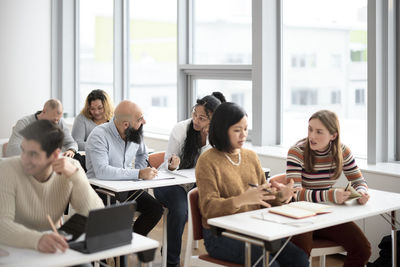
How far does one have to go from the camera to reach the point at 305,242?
329cm

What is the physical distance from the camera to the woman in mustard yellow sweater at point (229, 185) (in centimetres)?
302

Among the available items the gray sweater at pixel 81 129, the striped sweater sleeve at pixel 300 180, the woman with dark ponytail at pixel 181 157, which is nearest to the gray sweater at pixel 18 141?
the gray sweater at pixel 81 129

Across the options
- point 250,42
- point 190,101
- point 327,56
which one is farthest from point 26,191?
point 190,101

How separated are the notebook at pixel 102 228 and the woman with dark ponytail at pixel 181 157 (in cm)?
184

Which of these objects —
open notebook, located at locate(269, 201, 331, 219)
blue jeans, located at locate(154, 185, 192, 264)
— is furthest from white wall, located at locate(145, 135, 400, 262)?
blue jeans, located at locate(154, 185, 192, 264)

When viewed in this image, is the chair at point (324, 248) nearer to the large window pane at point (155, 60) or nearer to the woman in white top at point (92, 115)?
the woman in white top at point (92, 115)

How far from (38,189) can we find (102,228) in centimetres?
42

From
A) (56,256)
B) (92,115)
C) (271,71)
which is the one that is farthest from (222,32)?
(56,256)

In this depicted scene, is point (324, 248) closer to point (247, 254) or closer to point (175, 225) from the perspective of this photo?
point (247, 254)

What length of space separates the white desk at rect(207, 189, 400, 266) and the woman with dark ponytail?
51.3 inches

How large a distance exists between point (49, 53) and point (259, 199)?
20.9ft

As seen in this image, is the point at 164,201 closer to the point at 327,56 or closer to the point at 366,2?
the point at 327,56

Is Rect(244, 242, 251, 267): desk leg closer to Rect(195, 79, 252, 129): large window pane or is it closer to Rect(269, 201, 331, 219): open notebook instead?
Rect(269, 201, 331, 219): open notebook

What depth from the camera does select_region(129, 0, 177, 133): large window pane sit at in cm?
688
